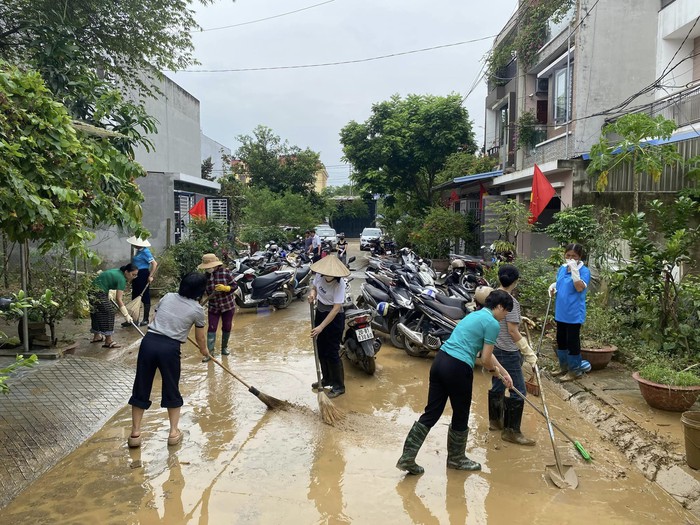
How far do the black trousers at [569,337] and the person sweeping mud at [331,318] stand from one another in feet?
8.10

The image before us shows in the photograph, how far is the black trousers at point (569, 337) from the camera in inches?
233

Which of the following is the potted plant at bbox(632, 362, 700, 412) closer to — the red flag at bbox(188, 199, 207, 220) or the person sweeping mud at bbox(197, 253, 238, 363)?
the person sweeping mud at bbox(197, 253, 238, 363)

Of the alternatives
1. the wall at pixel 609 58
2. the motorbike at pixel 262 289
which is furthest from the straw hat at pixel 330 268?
the wall at pixel 609 58

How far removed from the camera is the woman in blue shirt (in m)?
5.80

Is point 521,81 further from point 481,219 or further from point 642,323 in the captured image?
point 642,323

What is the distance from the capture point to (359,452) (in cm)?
440

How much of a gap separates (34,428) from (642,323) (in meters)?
6.58

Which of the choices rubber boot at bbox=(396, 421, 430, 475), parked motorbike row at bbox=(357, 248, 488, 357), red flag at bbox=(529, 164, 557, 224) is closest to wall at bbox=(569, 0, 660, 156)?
red flag at bbox=(529, 164, 557, 224)

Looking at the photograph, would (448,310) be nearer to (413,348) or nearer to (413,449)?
(413,348)

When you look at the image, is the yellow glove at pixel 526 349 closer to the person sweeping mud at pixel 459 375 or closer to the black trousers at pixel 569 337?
the person sweeping mud at pixel 459 375

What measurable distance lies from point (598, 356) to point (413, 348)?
229cm

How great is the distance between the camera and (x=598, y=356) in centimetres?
630

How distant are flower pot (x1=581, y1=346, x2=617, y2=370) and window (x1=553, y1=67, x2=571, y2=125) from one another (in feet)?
28.6

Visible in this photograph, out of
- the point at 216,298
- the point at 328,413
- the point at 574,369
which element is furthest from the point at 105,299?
the point at 574,369
